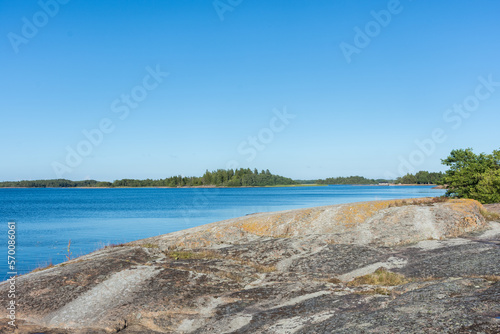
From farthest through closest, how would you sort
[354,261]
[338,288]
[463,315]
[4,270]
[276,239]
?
[4,270], [276,239], [354,261], [338,288], [463,315]

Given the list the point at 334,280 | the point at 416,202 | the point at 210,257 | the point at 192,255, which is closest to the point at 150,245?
the point at 192,255

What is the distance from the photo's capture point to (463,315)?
6824 millimetres

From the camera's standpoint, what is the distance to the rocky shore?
26.1 ft

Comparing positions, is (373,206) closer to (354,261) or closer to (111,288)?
(354,261)

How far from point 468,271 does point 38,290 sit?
41.0 ft

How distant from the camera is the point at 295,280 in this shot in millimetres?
11391

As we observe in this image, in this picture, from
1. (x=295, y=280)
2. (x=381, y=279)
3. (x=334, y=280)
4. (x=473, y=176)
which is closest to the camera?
(x=381, y=279)

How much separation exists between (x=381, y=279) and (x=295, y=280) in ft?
8.39

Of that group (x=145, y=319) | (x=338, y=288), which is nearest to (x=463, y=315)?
(x=338, y=288)

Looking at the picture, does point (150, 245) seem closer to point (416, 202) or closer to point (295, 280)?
point (295, 280)

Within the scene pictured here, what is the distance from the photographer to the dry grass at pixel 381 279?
10.4 m

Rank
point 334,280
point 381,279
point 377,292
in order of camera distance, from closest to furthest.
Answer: point 377,292 < point 381,279 < point 334,280

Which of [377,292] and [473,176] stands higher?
[473,176]

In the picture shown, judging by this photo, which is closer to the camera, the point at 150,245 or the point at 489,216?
the point at 150,245
